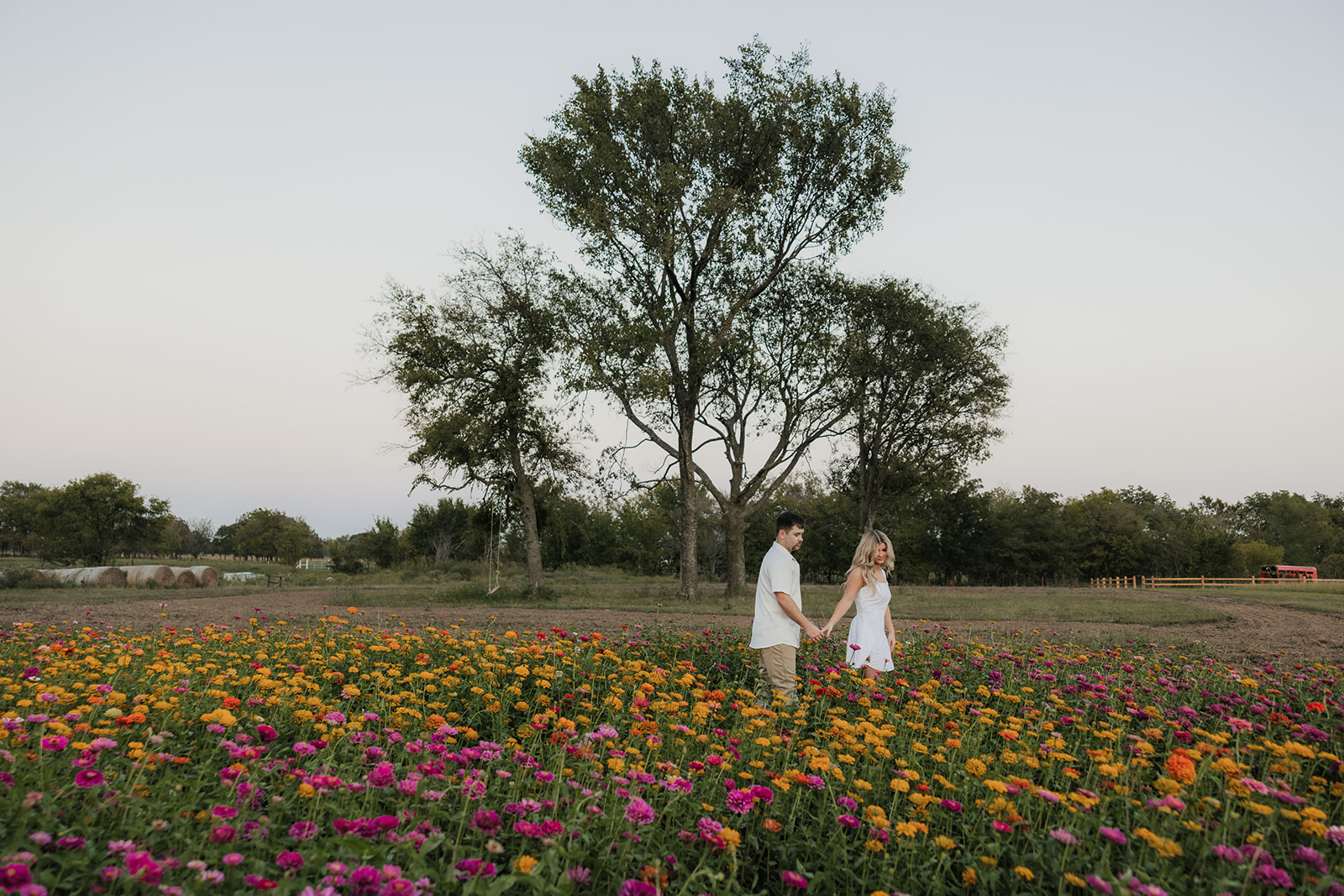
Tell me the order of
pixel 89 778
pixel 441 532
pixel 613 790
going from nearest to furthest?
pixel 89 778, pixel 613 790, pixel 441 532

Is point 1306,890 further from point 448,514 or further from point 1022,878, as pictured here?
point 448,514

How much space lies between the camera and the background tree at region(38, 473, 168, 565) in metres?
49.3

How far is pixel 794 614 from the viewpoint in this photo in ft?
19.5

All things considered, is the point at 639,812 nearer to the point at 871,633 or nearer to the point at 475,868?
the point at 475,868

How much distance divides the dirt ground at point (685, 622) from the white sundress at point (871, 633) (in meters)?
4.08

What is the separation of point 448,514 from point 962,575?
53384mm

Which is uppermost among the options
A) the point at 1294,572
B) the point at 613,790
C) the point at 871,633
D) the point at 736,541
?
the point at 736,541

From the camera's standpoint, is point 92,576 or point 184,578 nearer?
point 92,576

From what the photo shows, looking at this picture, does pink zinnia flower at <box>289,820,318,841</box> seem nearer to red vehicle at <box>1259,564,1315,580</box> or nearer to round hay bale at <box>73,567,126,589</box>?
round hay bale at <box>73,567,126,589</box>

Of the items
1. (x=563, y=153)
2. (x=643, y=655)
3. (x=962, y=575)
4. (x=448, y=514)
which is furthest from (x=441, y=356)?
(x=962, y=575)

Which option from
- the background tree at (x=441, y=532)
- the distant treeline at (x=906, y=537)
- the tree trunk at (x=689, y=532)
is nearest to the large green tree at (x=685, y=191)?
the tree trunk at (x=689, y=532)

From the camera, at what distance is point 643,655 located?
7.52 m

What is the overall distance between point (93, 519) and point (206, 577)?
26830mm

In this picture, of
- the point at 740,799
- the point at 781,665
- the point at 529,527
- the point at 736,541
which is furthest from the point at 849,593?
the point at 736,541
